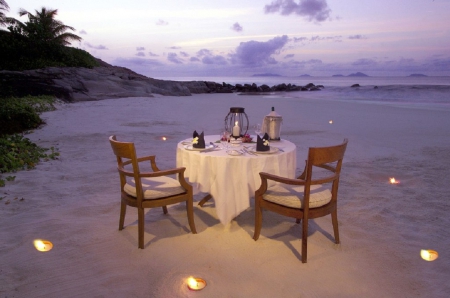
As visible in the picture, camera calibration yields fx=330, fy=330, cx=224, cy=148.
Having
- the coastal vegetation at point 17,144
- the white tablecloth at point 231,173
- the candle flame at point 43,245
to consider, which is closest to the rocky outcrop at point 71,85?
the coastal vegetation at point 17,144

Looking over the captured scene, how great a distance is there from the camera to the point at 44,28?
27.7m

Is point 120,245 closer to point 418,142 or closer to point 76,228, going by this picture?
point 76,228

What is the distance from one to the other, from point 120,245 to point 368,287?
2.35 m

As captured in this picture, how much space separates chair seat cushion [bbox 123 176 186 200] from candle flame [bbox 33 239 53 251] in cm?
91

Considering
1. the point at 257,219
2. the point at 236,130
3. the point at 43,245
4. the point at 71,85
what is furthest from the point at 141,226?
the point at 71,85

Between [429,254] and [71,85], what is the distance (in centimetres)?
1918

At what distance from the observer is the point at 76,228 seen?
3.69 metres

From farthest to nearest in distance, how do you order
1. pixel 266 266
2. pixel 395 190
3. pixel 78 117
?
pixel 78 117 < pixel 395 190 < pixel 266 266

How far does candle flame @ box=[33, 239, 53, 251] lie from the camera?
3.24 m

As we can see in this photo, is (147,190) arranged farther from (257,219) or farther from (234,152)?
(257,219)

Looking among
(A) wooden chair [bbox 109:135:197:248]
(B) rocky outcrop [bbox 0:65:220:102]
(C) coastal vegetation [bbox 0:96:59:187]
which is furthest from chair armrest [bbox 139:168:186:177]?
(B) rocky outcrop [bbox 0:65:220:102]

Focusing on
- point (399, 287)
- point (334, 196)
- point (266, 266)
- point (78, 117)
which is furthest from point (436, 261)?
point (78, 117)

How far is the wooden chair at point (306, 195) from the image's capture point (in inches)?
113

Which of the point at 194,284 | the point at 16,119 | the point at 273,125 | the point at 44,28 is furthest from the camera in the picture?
the point at 44,28
